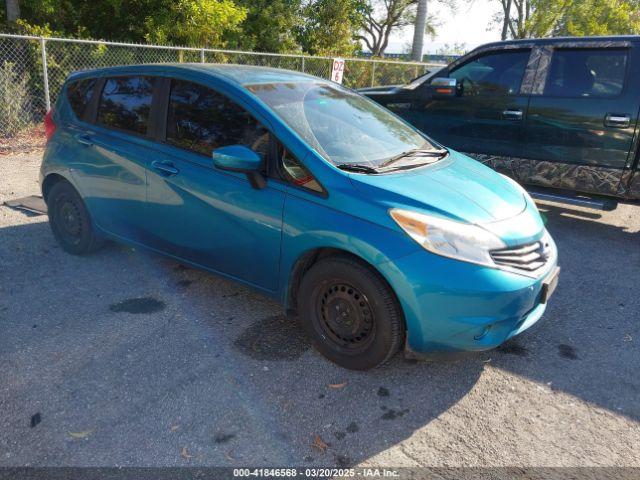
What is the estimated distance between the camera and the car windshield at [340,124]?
3.36 m

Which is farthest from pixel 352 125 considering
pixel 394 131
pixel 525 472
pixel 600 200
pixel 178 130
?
pixel 600 200

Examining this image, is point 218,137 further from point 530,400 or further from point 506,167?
point 506,167

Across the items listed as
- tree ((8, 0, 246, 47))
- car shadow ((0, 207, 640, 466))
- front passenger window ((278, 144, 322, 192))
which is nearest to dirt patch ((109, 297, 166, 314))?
car shadow ((0, 207, 640, 466))

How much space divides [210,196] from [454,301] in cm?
172

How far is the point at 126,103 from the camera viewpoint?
13.5 ft

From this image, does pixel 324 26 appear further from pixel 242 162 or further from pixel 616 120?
pixel 242 162

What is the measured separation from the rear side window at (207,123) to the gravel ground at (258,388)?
1202 mm

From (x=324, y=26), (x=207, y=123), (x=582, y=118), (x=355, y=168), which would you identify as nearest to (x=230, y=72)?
(x=207, y=123)

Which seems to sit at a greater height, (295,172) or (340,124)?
(340,124)

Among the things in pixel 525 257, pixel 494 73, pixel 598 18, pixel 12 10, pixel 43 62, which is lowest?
pixel 525 257

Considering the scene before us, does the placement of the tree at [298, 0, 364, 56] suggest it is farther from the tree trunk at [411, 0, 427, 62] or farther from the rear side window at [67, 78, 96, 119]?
the rear side window at [67, 78, 96, 119]

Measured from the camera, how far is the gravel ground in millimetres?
2520

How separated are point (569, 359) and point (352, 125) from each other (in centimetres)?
215

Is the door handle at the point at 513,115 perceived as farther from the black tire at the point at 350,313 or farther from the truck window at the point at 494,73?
the black tire at the point at 350,313
